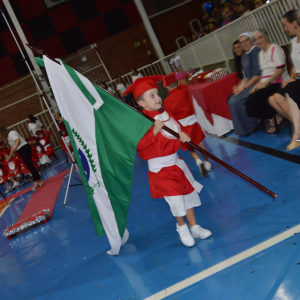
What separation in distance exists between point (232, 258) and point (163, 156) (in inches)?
35.2

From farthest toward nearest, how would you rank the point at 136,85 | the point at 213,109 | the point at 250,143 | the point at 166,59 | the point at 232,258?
the point at 166,59, the point at 213,109, the point at 250,143, the point at 136,85, the point at 232,258

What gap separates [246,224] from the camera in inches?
95.7

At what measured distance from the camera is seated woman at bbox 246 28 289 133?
12.6 ft

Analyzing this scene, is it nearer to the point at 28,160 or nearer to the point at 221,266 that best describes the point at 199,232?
the point at 221,266

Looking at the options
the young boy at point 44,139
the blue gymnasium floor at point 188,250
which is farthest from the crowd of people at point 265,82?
the young boy at point 44,139

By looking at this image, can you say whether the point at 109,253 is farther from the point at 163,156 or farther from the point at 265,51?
the point at 265,51

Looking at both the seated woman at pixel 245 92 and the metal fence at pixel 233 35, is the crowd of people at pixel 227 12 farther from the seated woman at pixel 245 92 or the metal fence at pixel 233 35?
the seated woman at pixel 245 92

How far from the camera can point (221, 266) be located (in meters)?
2.03

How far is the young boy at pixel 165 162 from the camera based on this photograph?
2.38 metres

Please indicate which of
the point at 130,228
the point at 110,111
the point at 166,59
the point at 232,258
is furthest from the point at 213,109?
the point at 166,59

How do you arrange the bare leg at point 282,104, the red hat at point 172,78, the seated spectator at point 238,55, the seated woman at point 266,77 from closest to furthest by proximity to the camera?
the bare leg at point 282,104 → the red hat at point 172,78 → the seated woman at point 266,77 → the seated spectator at point 238,55

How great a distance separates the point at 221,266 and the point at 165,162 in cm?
86

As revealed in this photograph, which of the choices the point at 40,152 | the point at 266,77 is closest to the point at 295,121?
the point at 266,77

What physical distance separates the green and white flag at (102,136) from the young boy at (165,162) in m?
0.15
